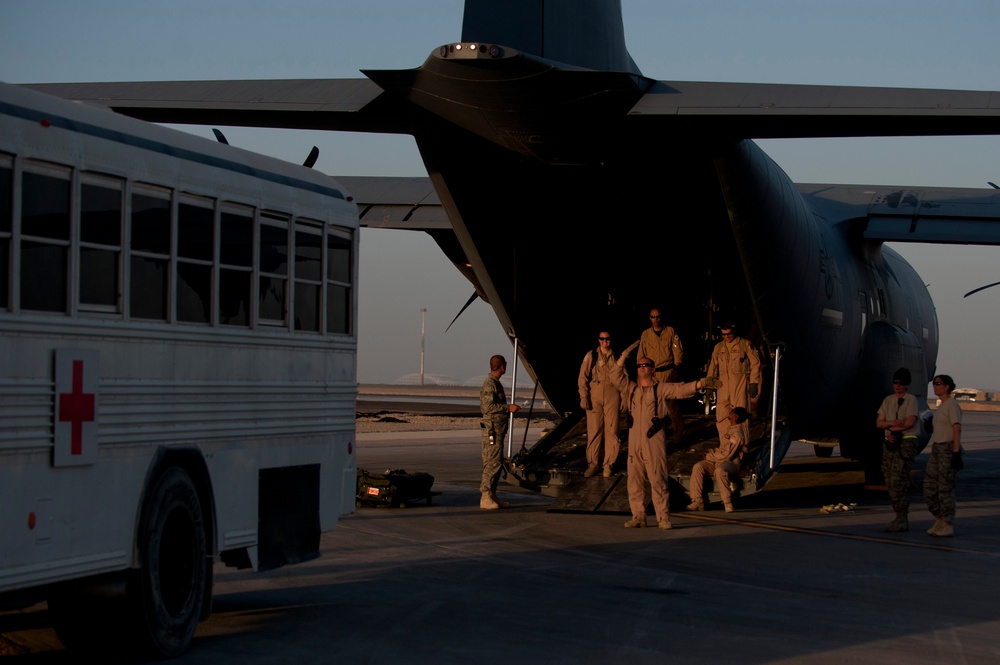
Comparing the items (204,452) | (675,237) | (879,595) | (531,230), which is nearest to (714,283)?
(675,237)

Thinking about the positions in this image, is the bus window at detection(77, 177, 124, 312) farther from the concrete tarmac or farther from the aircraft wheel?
the aircraft wheel

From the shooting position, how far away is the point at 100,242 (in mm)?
8086

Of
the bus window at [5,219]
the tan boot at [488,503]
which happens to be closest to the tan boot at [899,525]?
the tan boot at [488,503]

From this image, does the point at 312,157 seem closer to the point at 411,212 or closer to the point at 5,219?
the point at 5,219

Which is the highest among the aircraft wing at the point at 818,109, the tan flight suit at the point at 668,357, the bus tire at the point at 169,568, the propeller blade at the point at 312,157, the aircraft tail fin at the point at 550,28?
the aircraft tail fin at the point at 550,28

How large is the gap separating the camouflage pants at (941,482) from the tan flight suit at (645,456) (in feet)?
10.7

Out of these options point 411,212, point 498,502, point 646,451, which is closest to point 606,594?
point 646,451

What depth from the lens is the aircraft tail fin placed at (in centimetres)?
1463

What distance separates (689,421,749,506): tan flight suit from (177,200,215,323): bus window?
9.82 m

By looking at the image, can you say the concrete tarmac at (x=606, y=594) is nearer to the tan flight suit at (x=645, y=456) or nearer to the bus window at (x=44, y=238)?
the tan flight suit at (x=645, y=456)

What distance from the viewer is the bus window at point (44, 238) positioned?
A: 738 cm

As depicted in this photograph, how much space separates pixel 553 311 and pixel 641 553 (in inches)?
290

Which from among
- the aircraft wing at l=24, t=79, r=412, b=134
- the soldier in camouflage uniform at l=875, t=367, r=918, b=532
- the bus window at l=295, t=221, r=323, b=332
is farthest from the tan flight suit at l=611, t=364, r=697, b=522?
the bus window at l=295, t=221, r=323, b=332

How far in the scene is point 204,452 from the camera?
29.7 ft
